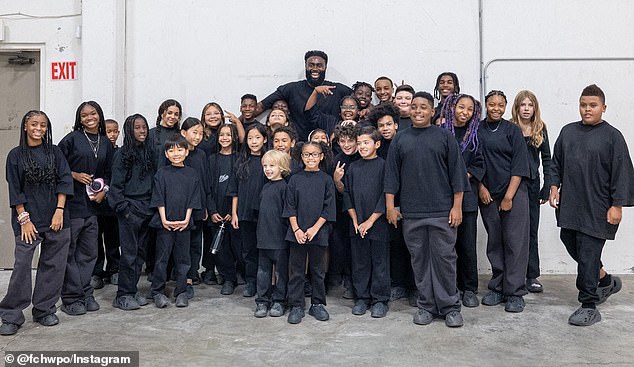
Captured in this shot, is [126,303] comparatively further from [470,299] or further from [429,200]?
[470,299]

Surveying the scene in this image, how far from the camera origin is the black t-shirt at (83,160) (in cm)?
473

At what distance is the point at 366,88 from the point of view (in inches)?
230

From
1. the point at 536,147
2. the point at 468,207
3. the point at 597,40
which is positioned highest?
the point at 597,40

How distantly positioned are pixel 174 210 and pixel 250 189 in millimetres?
642

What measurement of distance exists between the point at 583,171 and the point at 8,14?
19.4 ft

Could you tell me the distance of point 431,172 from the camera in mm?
4355

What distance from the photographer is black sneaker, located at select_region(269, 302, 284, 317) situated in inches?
181

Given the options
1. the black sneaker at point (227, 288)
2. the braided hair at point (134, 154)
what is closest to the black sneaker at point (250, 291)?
the black sneaker at point (227, 288)

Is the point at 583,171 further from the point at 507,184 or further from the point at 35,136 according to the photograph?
the point at 35,136

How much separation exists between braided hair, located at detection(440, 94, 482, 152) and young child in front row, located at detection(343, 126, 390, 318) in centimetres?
63

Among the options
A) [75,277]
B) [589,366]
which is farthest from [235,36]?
[589,366]

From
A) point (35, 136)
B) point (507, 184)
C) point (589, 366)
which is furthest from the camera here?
point (507, 184)

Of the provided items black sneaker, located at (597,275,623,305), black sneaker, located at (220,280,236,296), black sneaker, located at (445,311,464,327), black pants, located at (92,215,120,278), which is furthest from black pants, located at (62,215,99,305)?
black sneaker, located at (597,275,623,305)

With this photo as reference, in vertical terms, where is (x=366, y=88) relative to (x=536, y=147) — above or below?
above
